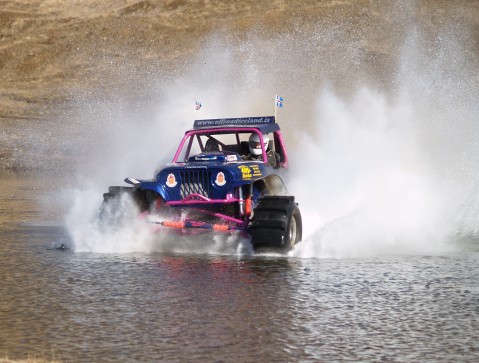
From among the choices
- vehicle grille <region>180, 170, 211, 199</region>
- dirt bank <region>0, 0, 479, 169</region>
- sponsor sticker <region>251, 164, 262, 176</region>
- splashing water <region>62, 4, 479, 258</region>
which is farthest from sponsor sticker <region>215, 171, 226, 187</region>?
dirt bank <region>0, 0, 479, 169</region>

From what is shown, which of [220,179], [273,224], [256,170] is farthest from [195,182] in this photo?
[273,224]

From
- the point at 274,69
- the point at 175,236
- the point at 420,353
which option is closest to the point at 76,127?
the point at 274,69

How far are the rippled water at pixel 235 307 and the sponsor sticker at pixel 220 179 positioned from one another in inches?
42.9

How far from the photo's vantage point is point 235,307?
985 centimetres

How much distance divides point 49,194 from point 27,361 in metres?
20.0

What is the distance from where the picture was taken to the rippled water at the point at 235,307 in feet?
26.6

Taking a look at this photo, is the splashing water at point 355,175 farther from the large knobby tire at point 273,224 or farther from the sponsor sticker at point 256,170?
the sponsor sticker at point 256,170

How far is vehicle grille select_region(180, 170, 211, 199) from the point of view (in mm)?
14367

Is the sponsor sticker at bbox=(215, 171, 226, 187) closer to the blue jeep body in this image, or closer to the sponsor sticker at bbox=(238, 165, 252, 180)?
the blue jeep body

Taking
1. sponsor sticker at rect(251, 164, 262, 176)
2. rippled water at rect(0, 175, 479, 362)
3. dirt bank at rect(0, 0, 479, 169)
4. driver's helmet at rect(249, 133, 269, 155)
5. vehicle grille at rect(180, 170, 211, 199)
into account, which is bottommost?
rippled water at rect(0, 175, 479, 362)

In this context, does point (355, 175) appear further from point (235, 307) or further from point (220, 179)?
point (235, 307)

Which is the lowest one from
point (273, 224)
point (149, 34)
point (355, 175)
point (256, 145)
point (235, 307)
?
point (235, 307)

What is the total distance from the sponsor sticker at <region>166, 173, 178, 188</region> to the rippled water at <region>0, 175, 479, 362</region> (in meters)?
1.13

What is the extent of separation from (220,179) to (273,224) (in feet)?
3.87
